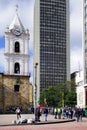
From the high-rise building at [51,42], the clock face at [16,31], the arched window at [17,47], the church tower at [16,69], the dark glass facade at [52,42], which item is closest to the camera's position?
the church tower at [16,69]

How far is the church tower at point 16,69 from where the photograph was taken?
264 feet

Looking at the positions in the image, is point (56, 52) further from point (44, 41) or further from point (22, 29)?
point (22, 29)

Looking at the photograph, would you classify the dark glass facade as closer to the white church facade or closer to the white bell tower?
the white bell tower

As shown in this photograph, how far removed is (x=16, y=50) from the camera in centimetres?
8294

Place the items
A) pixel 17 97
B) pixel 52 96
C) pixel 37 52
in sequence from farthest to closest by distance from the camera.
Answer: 1. pixel 37 52
2. pixel 52 96
3. pixel 17 97

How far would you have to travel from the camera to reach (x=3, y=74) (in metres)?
80.9

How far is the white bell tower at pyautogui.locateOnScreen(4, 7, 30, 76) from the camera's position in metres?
80.8

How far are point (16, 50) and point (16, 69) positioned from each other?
413 centimetres

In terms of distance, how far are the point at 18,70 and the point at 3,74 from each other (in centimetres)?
344

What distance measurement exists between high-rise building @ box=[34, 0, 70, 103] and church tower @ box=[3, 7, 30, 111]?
9951cm

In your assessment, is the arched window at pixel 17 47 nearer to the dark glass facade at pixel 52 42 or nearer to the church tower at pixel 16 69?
the church tower at pixel 16 69

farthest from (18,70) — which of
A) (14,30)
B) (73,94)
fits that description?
(73,94)

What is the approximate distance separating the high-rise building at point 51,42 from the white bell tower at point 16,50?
325ft

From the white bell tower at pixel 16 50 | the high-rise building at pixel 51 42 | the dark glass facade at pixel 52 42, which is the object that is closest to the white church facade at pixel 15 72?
the white bell tower at pixel 16 50
